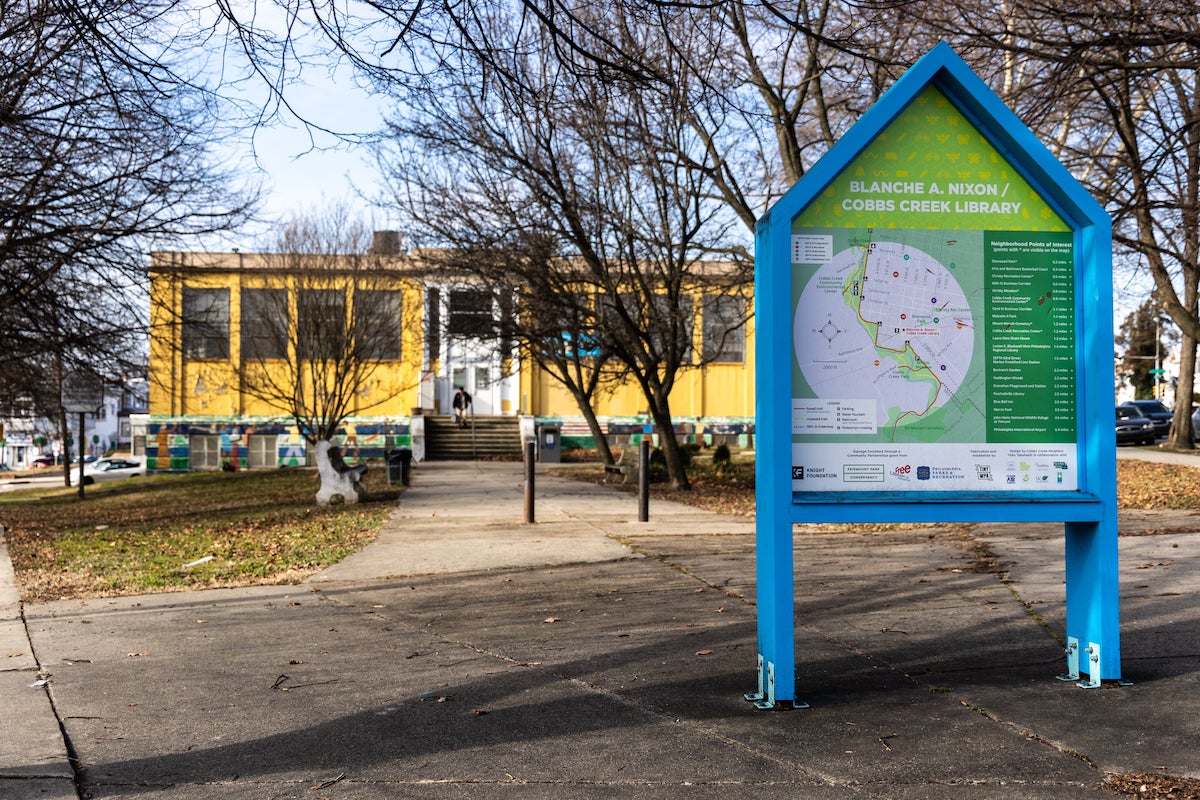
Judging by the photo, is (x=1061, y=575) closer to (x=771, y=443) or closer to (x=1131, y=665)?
(x=1131, y=665)

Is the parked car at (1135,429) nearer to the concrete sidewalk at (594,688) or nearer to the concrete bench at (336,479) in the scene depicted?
Answer: the concrete bench at (336,479)

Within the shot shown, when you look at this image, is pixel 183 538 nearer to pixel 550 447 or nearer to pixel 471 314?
pixel 471 314

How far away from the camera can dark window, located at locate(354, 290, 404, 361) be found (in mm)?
28781

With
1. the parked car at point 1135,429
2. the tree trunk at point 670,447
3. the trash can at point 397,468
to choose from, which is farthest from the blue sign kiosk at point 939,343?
the parked car at point 1135,429

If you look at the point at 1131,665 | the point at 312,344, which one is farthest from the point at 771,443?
the point at 312,344

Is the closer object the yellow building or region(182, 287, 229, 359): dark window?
region(182, 287, 229, 359): dark window

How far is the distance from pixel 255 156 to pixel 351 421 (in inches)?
1512

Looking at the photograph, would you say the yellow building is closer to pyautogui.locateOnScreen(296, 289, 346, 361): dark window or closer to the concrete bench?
pyautogui.locateOnScreen(296, 289, 346, 361): dark window

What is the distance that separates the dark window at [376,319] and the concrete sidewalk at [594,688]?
19555 millimetres

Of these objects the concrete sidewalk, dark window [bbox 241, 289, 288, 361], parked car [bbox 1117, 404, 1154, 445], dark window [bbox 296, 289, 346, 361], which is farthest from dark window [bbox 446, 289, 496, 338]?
parked car [bbox 1117, 404, 1154, 445]

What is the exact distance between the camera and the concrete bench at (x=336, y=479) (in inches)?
748

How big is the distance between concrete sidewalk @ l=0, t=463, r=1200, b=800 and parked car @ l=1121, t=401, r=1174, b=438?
123ft

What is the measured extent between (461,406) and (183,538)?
1101 inches

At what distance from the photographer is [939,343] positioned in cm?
538
